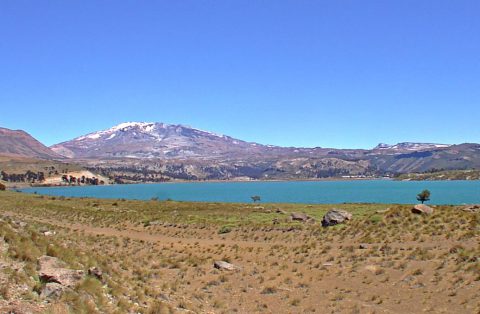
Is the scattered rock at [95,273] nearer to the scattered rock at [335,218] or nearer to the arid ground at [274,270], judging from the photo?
the arid ground at [274,270]

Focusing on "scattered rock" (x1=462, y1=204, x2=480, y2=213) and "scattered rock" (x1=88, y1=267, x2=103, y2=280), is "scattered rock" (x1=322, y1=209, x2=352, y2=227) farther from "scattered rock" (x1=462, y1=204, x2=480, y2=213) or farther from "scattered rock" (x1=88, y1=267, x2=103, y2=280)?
"scattered rock" (x1=88, y1=267, x2=103, y2=280)

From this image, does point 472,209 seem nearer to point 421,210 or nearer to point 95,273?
point 421,210

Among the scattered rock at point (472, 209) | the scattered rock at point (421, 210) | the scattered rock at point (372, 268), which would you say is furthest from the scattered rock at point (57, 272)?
the scattered rock at point (472, 209)

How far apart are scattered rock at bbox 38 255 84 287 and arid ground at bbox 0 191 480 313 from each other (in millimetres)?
129

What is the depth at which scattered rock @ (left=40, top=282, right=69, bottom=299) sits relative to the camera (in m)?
12.2

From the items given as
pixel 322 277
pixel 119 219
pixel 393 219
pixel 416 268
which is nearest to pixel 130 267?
pixel 322 277

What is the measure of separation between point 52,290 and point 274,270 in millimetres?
14196

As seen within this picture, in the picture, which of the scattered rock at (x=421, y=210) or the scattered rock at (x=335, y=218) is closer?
the scattered rock at (x=421, y=210)

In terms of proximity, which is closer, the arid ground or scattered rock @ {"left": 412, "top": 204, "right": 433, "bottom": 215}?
the arid ground

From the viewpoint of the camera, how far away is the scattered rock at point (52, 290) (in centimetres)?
1222

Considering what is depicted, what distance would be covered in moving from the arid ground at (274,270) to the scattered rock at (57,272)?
0.13 meters

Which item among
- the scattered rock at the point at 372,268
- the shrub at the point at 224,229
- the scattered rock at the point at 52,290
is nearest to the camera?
the scattered rock at the point at 52,290

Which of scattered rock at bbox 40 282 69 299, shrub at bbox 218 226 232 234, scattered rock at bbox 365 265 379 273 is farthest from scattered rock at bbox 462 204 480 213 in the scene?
scattered rock at bbox 40 282 69 299

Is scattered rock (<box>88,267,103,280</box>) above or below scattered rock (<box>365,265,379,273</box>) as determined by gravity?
above
